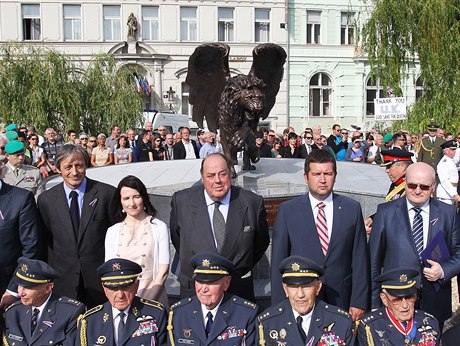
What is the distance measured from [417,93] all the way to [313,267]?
34420mm

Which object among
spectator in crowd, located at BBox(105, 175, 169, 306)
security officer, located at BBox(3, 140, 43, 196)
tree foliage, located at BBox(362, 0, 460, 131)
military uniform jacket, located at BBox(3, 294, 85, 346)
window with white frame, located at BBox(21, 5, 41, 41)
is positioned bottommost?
military uniform jacket, located at BBox(3, 294, 85, 346)

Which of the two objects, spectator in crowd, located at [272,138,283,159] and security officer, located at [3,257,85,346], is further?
spectator in crowd, located at [272,138,283,159]

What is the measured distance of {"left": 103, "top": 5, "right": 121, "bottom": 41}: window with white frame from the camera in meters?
32.8

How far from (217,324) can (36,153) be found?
29.7 feet

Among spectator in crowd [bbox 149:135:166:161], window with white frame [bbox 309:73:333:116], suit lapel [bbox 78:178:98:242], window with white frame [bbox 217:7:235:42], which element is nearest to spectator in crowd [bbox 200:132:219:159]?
spectator in crowd [bbox 149:135:166:161]

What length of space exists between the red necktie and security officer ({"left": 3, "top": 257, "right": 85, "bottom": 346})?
1.71m

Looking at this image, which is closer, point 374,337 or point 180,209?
point 374,337

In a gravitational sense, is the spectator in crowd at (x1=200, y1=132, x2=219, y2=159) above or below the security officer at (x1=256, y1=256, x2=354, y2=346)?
above

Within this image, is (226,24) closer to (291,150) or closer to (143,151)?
(291,150)

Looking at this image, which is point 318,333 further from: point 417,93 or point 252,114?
point 417,93

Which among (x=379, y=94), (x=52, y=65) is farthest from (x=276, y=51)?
(x=379, y=94)

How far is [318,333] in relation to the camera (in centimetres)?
369

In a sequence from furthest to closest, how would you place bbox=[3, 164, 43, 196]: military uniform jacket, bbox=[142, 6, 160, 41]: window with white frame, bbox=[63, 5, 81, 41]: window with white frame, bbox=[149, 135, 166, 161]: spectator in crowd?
1. bbox=[142, 6, 160, 41]: window with white frame
2. bbox=[63, 5, 81, 41]: window with white frame
3. bbox=[149, 135, 166, 161]: spectator in crowd
4. bbox=[3, 164, 43, 196]: military uniform jacket

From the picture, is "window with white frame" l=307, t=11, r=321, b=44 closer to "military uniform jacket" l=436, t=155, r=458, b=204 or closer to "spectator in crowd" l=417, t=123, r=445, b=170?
"spectator in crowd" l=417, t=123, r=445, b=170
